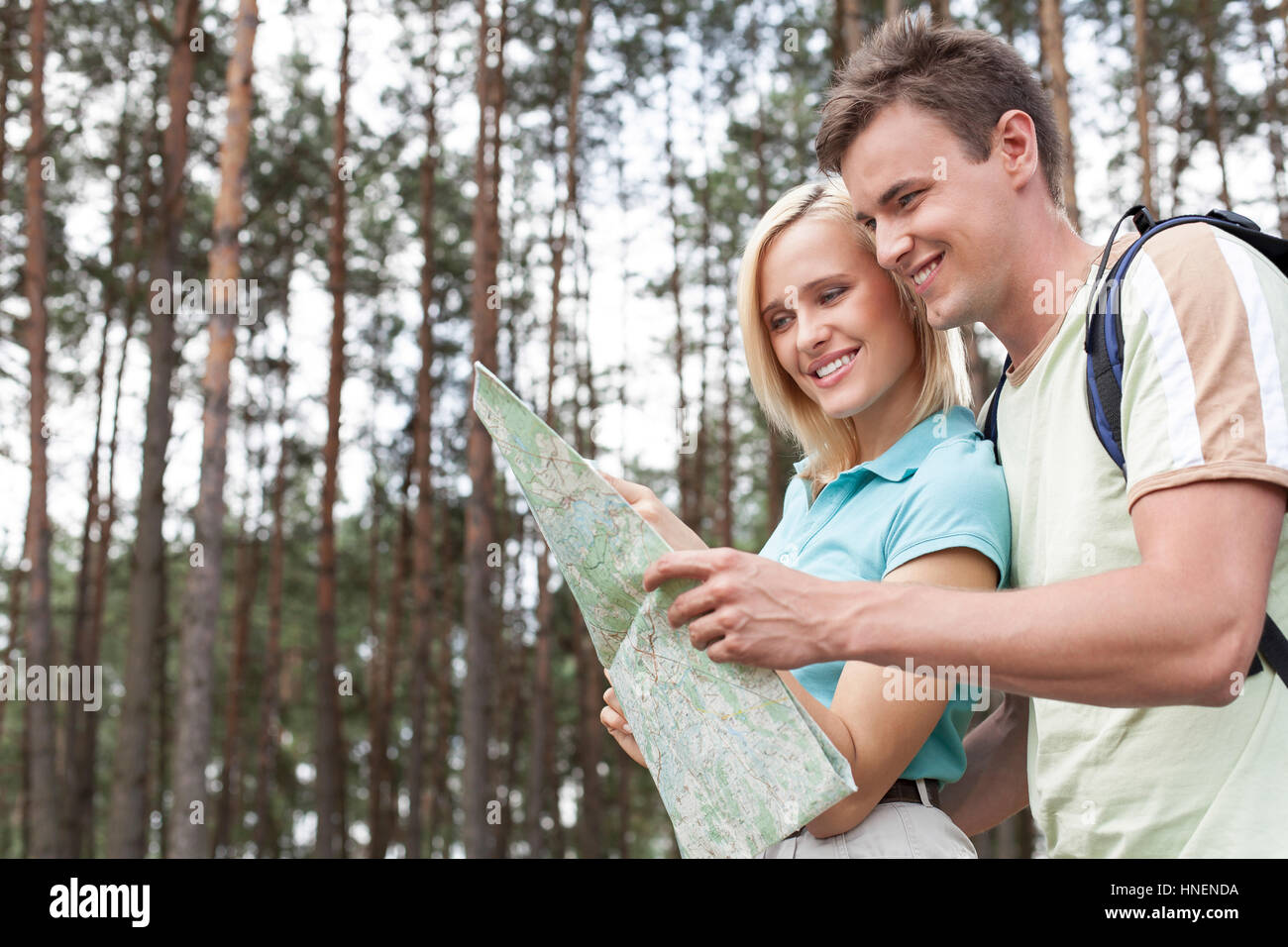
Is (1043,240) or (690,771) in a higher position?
(1043,240)

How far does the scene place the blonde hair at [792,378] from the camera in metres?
2.27

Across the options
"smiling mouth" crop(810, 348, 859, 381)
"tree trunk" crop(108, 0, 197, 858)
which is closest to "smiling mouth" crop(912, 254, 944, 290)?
"smiling mouth" crop(810, 348, 859, 381)

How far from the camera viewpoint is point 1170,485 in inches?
57.5

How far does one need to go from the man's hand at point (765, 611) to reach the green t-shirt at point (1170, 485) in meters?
0.37

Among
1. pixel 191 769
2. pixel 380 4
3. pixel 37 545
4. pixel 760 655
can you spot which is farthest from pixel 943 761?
pixel 380 4

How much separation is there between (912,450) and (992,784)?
727 mm

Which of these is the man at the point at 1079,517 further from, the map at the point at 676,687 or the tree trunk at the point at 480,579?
the tree trunk at the point at 480,579

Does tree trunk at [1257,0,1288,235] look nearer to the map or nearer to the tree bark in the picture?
the tree bark

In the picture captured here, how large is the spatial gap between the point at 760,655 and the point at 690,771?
39 centimetres

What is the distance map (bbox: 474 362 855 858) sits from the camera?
5.32 ft

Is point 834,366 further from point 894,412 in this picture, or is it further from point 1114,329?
point 1114,329

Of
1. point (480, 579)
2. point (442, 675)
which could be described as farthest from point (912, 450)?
point (442, 675)

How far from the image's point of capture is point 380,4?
16.5 metres
